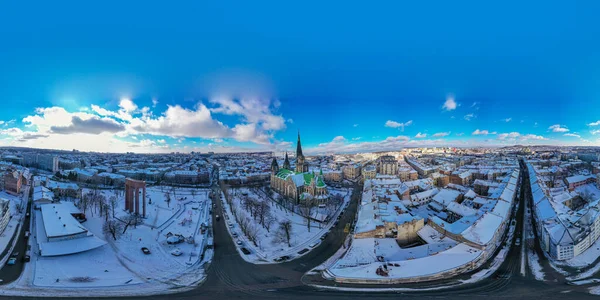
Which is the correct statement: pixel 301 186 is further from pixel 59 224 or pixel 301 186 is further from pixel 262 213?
pixel 59 224

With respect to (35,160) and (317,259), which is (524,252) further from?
(35,160)

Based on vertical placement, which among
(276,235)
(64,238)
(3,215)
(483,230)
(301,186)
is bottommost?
(276,235)

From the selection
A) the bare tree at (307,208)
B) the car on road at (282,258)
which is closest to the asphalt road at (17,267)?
the car on road at (282,258)

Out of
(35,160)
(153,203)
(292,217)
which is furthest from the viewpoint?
(35,160)

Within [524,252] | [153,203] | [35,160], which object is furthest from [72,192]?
[35,160]

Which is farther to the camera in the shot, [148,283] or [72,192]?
[72,192]

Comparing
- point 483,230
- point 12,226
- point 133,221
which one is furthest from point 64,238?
point 483,230

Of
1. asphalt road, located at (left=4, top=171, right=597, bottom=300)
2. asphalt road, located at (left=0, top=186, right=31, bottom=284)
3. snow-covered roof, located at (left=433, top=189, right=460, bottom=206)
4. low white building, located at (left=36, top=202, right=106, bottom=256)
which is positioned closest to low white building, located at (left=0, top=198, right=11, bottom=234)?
asphalt road, located at (left=0, top=186, right=31, bottom=284)
